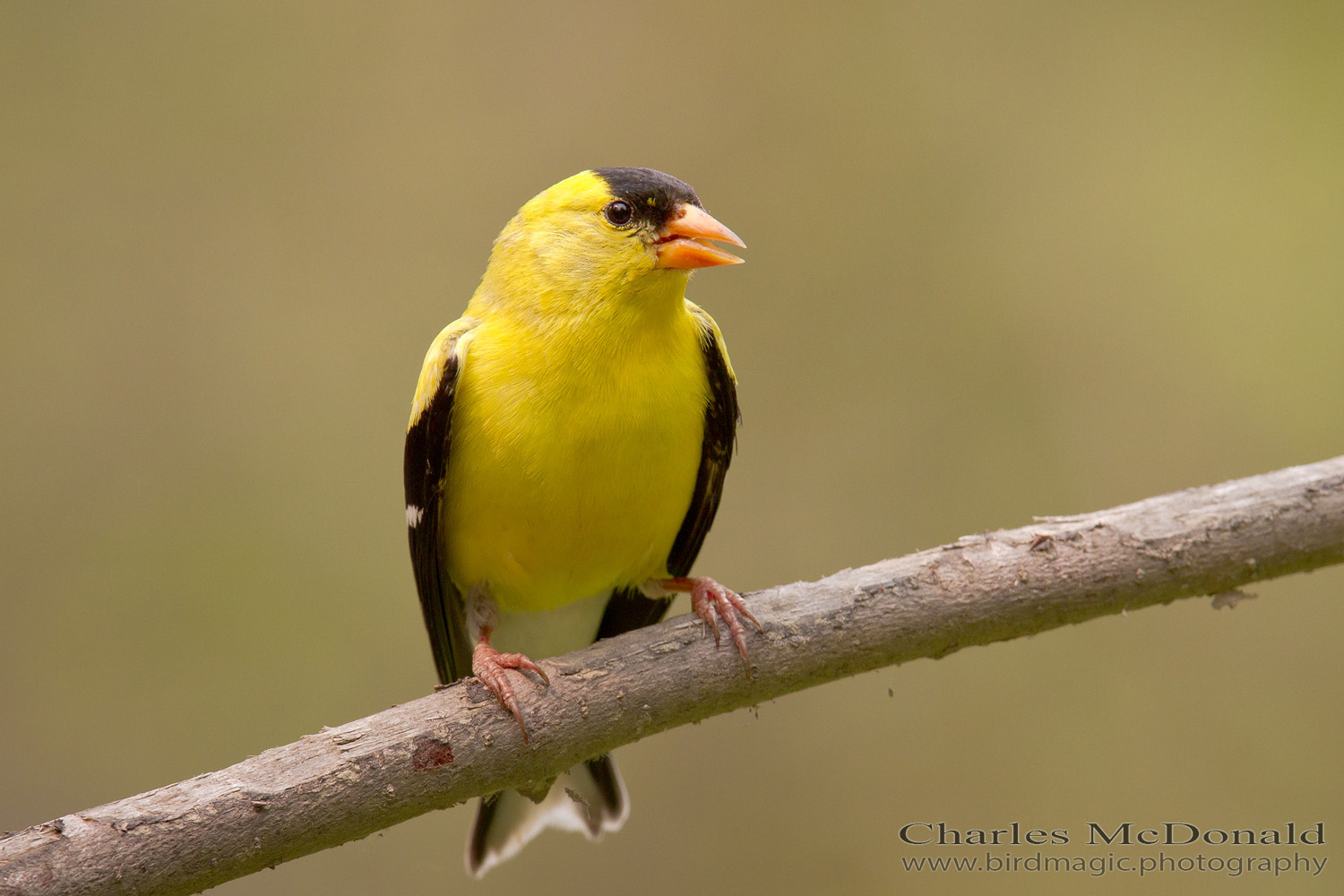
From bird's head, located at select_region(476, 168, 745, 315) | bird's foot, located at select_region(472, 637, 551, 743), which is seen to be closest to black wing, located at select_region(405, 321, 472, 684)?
bird's head, located at select_region(476, 168, 745, 315)

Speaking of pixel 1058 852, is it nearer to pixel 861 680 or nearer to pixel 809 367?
pixel 861 680

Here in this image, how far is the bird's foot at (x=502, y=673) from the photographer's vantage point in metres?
2.38

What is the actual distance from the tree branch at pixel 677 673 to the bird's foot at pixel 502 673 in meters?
0.03

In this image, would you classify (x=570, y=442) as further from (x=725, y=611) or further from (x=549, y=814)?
(x=549, y=814)

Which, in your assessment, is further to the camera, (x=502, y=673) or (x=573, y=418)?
(x=573, y=418)

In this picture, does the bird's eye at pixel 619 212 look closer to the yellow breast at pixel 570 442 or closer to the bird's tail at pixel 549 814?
the yellow breast at pixel 570 442

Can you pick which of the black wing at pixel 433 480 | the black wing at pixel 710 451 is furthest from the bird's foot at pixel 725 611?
the black wing at pixel 433 480

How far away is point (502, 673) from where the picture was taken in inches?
95.7

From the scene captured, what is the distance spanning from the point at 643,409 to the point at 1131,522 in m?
1.30

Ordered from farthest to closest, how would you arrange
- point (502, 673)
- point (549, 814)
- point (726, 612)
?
1. point (549, 814)
2. point (726, 612)
3. point (502, 673)

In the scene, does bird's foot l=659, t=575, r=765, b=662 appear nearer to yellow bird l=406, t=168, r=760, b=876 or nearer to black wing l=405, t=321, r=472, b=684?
yellow bird l=406, t=168, r=760, b=876

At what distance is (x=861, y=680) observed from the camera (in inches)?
184

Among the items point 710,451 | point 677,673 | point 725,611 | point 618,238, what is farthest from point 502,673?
point 618,238

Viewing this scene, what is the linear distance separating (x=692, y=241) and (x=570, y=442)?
62cm
